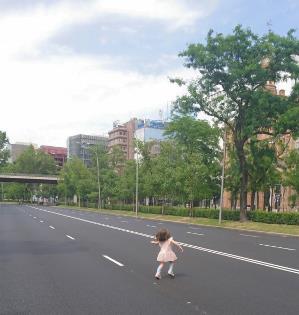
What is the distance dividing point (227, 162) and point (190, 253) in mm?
37868

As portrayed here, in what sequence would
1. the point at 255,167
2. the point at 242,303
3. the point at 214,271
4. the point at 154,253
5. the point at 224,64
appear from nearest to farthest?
the point at 242,303 → the point at 214,271 → the point at 154,253 → the point at 224,64 → the point at 255,167

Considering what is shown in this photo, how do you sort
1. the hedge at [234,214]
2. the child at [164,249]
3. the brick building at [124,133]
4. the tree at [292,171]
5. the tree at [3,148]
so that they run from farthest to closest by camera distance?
the brick building at [124,133]
the tree at [3,148]
the tree at [292,171]
the hedge at [234,214]
the child at [164,249]

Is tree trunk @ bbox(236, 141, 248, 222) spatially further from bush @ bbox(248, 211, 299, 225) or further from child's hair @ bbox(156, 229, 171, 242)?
child's hair @ bbox(156, 229, 171, 242)

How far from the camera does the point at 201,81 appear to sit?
44000mm

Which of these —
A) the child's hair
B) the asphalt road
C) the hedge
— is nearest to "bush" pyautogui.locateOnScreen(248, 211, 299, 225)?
the hedge

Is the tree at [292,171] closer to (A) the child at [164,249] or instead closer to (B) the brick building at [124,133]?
(A) the child at [164,249]

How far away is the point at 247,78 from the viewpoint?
42.0 m

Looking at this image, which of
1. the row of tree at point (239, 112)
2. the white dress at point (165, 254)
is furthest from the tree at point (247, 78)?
the white dress at point (165, 254)

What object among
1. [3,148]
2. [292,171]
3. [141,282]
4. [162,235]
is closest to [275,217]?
[292,171]

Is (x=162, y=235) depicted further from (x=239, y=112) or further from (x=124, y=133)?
(x=124, y=133)

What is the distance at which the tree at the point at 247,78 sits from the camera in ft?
134

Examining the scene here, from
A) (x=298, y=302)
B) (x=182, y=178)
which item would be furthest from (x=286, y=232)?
(x=298, y=302)

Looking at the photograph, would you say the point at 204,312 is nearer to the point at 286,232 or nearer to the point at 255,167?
the point at 286,232

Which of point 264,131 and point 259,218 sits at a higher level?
point 264,131
